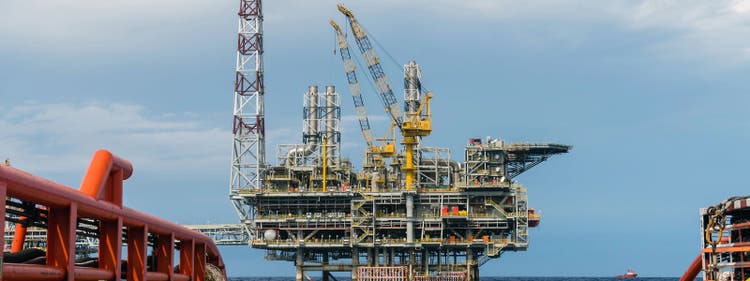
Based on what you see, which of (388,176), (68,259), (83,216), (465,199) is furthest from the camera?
(388,176)

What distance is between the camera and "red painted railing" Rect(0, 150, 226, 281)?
86.4 ft

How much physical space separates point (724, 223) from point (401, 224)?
8031 cm

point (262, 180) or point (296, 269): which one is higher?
point (262, 180)

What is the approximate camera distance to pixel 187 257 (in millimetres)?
46812

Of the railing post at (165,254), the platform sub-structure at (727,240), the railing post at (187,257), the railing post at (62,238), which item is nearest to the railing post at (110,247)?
the railing post at (62,238)

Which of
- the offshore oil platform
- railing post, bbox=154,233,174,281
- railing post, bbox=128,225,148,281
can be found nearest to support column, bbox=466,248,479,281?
the offshore oil platform

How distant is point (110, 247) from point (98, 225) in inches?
57.4

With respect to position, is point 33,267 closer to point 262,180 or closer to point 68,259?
point 68,259

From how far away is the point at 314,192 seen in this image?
124750mm

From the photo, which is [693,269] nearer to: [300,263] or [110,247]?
[110,247]

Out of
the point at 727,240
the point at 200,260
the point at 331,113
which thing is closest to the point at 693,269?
the point at 727,240

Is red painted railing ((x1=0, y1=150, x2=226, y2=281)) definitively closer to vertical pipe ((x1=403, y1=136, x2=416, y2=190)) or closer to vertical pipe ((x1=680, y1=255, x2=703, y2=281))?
vertical pipe ((x1=680, y1=255, x2=703, y2=281))

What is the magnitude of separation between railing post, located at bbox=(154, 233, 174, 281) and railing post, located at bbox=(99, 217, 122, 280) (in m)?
7.36

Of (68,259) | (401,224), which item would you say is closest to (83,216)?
(68,259)
